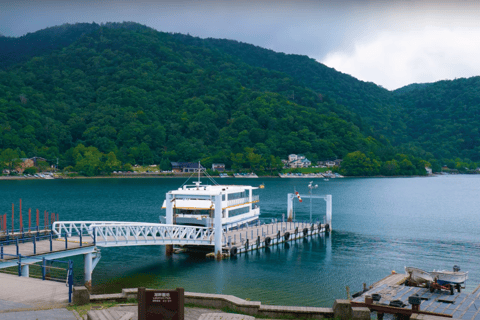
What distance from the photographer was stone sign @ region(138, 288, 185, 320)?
34.0ft

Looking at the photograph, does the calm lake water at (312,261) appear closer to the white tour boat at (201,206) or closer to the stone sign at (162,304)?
the white tour boat at (201,206)

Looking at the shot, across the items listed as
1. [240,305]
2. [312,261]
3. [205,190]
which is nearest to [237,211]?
[205,190]

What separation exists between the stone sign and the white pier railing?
1735 cm

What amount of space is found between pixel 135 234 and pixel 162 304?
70.8 ft

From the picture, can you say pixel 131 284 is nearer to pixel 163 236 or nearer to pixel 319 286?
pixel 163 236

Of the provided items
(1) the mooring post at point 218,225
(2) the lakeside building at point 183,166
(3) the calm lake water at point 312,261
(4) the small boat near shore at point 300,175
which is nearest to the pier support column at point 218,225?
(1) the mooring post at point 218,225

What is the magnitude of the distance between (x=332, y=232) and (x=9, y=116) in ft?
567

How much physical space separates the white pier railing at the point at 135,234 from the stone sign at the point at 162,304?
56.9 feet

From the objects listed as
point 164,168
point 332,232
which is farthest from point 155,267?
point 164,168

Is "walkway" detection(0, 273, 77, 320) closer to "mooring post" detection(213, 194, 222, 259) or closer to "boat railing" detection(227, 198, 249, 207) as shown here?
"mooring post" detection(213, 194, 222, 259)

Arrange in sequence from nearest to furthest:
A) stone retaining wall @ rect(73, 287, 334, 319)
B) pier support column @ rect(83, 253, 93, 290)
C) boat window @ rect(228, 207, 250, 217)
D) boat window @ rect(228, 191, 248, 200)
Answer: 1. stone retaining wall @ rect(73, 287, 334, 319)
2. pier support column @ rect(83, 253, 93, 290)
3. boat window @ rect(228, 191, 248, 200)
4. boat window @ rect(228, 207, 250, 217)

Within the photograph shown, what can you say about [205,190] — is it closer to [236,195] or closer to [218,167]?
[236,195]

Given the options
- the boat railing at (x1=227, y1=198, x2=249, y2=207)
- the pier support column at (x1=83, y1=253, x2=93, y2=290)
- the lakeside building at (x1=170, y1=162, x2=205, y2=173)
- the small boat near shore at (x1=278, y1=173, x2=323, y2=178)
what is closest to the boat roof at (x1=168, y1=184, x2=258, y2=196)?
the boat railing at (x1=227, y1=198, x2=249, y2=207)

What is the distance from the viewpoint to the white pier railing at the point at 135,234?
28594mm
